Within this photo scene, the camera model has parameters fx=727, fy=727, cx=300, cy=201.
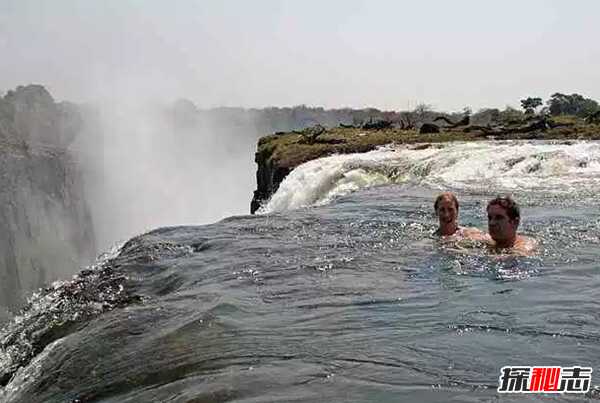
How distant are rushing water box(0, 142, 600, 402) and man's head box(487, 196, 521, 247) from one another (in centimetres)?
33

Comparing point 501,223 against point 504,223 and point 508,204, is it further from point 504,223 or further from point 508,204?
point 508,204

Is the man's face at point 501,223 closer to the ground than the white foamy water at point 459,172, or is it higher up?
higher up

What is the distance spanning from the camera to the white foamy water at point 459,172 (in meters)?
19.8

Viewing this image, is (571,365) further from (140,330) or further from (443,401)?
(140,330)

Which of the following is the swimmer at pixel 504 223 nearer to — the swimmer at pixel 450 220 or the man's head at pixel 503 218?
the man's head at pixel 503 218

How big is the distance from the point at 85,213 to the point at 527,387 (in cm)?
10405

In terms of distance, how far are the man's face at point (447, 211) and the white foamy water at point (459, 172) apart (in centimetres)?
819

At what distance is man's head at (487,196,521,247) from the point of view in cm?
945

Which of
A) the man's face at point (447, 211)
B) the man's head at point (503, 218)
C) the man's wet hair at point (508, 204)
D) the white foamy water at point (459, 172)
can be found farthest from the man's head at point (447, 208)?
the white foamy water at point (459, 172)

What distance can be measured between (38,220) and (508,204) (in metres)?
79.2

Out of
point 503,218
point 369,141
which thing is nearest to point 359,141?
point 369,141

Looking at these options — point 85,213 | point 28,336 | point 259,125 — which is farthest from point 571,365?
point 259,125

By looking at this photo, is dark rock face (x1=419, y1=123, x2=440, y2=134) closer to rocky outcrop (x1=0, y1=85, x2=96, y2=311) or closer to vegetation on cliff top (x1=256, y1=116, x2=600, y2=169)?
vegetation on cliff top (x1=256, y1=116, x2=600, y2=169)

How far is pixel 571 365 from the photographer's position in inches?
220
